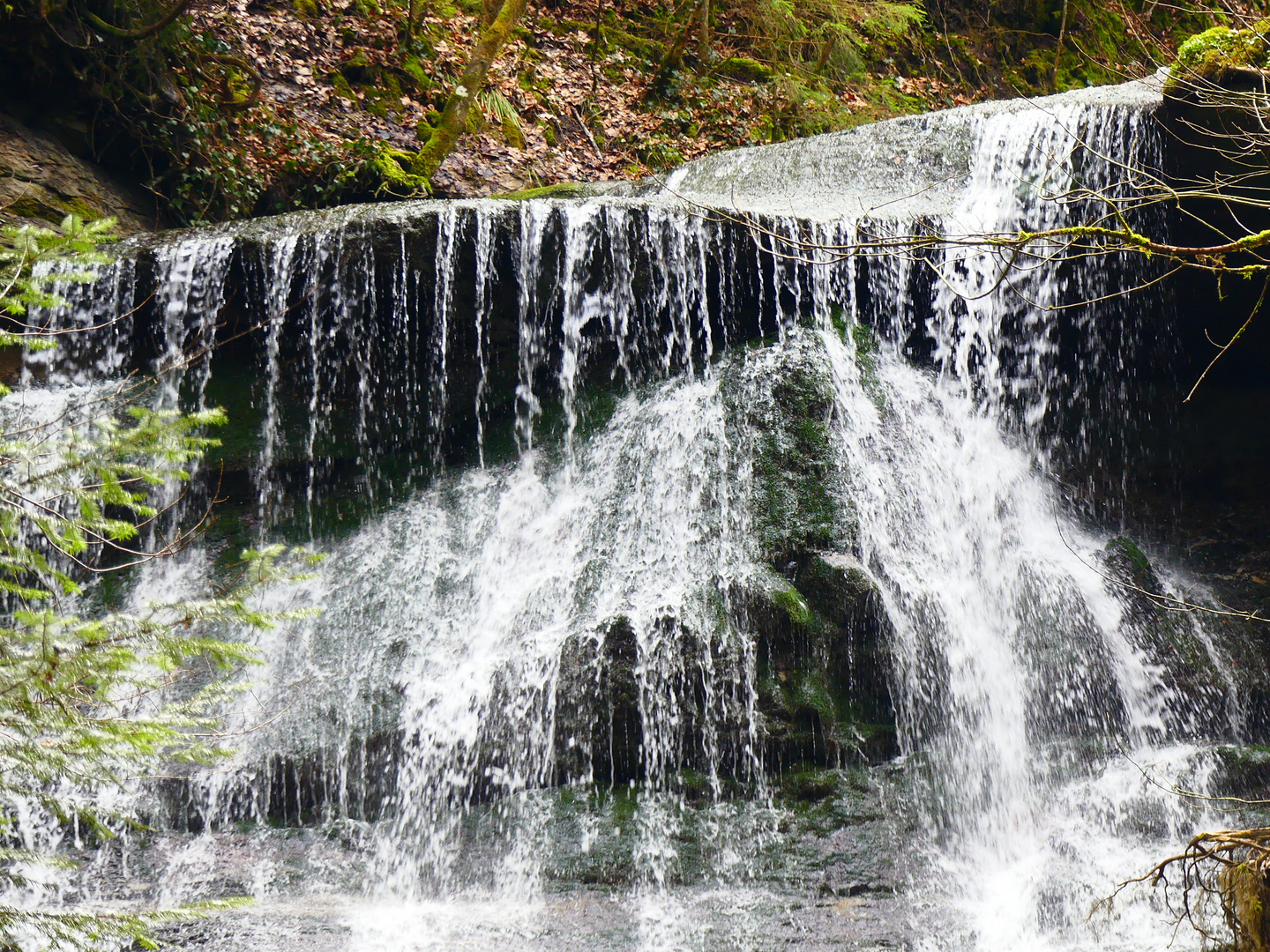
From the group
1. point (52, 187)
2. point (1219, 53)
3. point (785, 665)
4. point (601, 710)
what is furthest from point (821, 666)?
point (52, 187)

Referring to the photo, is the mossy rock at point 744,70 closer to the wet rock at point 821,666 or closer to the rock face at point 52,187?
the rock face at point 52,187

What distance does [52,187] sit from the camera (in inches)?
297

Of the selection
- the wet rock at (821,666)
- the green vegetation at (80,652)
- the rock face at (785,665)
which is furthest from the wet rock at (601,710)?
the green vegetation at (80,652)

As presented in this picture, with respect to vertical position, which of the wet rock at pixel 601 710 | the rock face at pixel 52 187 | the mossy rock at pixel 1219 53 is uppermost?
the rock face at pixel 52 187

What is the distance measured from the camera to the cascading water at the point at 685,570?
4.77m

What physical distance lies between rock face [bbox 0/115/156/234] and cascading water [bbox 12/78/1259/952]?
1.30 metres

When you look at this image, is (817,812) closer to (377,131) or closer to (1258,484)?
(1258,484)

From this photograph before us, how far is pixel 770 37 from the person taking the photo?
13164 mm

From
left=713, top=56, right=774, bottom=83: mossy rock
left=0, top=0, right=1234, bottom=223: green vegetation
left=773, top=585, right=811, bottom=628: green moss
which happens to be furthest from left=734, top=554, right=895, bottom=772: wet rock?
left=713, top=56, right=774, bottom=83: mossy rock

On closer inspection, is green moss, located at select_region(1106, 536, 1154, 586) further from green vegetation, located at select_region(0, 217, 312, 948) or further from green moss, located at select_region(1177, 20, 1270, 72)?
green vegetation, located at select_region(0, 217, 312, 948)

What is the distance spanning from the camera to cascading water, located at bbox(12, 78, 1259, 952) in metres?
4.77

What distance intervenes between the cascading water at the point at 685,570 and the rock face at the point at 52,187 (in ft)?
4.25

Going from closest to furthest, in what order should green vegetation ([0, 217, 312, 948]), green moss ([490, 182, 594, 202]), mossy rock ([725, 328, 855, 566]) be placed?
green vegetation ([0, 217, 312, 948]), mossy rock ([725, 328, 855, 566]), green moss ([490, 182, 594, 202])

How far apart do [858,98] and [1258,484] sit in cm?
815
